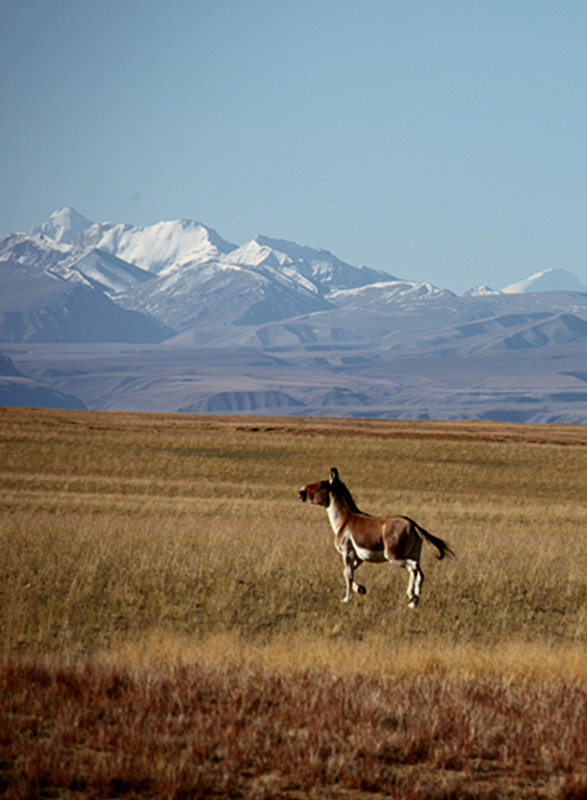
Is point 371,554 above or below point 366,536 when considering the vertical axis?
below

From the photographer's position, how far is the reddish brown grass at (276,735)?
264 inches

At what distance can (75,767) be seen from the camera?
6754 mm

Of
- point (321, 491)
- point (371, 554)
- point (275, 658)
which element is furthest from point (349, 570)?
point (275, 658)

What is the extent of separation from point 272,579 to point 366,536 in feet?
11.5

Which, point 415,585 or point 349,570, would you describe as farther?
point 415,585

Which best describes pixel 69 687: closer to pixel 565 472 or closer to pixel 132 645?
pixel 132 645

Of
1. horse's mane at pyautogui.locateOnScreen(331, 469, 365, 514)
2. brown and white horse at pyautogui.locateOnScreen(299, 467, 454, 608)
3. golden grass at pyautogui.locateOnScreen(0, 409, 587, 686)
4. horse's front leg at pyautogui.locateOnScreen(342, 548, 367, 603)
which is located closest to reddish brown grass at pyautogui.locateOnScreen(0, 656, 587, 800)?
golden grass at pyautogui.locateOnScreen(0, 409, 587, 686)

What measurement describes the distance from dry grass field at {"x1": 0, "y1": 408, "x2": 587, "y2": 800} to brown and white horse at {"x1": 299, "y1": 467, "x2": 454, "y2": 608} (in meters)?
0.74

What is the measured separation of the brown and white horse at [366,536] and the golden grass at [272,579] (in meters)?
0.73

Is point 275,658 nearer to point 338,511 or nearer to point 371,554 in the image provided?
point 371,554

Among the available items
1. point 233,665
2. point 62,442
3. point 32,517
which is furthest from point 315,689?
point 62,442

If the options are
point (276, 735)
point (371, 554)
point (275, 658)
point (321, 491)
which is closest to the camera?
point (276, 735)

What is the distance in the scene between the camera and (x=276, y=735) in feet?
25.1

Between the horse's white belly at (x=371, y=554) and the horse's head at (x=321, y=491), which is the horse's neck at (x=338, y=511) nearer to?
the horse's head at (x=321, y=491)
